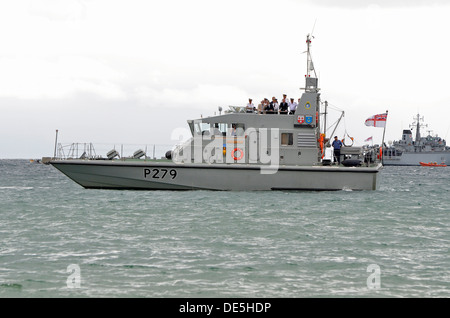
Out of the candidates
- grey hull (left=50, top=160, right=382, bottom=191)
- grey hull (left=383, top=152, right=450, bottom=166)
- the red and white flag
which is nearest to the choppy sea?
grey hull (left=50, top=160, right=382, bottom=191)

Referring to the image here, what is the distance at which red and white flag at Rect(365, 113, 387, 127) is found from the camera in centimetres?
2619

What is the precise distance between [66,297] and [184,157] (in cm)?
1357

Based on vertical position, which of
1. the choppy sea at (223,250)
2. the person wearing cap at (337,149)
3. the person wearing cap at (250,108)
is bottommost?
the choppy sea at (223,250)

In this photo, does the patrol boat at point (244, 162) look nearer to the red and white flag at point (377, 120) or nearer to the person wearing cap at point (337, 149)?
the person wearing cap at point (337, 149)

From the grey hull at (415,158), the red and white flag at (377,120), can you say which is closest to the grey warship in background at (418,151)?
the grey hull at (415,158)

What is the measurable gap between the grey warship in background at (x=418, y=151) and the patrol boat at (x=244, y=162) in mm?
105007

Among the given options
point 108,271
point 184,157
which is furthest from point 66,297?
point 184,157

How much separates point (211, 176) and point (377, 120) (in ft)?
37.4

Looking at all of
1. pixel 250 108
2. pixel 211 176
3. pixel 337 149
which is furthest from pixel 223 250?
pixel 337 149

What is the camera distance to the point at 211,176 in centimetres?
1942

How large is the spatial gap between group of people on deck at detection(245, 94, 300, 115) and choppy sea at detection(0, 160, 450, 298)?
515cm

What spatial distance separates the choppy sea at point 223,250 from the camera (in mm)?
7070

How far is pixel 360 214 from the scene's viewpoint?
14688mm
